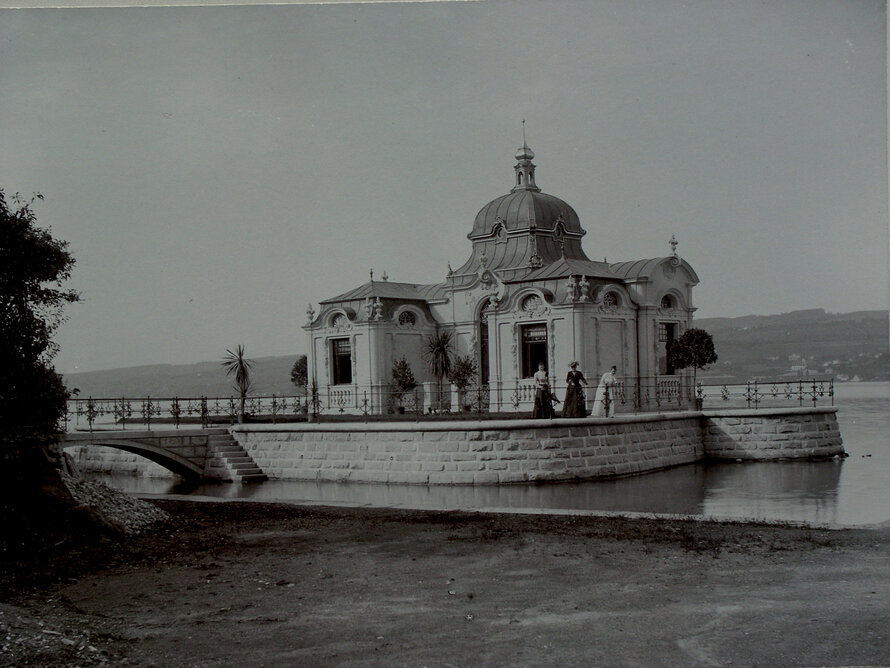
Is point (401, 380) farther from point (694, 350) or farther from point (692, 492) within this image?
point (692, 492)

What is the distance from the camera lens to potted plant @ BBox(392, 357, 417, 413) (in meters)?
32.2

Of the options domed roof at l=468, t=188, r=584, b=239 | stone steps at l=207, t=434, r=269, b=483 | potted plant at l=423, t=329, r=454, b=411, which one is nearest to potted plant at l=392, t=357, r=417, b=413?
potted plant at l=423, t=329, r=454, b=411

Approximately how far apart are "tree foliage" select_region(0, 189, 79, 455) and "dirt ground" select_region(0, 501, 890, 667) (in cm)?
204

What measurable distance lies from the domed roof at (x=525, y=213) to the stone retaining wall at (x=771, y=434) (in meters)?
10.5

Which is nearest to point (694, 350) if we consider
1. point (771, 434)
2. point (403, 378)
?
point (771, 434)

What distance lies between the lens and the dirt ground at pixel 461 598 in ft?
25.3

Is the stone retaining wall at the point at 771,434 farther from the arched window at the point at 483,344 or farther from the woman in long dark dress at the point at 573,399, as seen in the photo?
the arched window at the point at 483,344

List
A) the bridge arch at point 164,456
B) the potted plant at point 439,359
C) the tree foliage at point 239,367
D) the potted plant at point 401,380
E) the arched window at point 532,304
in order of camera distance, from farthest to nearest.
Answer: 1. the potted plant at point 439,359
2. the potted plant at point 401,380
3. the arched window at point 532,304
4. the tree foliage at point 239,367
5. the bridge arch at point 164,456

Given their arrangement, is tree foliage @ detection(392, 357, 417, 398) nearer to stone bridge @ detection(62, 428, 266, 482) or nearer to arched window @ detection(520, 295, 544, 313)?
arched window @ detection(520, 295, 544, 313)

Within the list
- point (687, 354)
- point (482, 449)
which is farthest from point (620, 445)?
point (687, 354)

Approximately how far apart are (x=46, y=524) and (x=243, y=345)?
15929mm

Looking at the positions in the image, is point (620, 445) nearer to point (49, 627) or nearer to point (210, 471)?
point (210, 471)

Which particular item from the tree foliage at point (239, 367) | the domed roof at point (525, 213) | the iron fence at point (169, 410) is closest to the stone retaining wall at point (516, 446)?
the iron fence at point (169, 410)

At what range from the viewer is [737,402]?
121 feet
